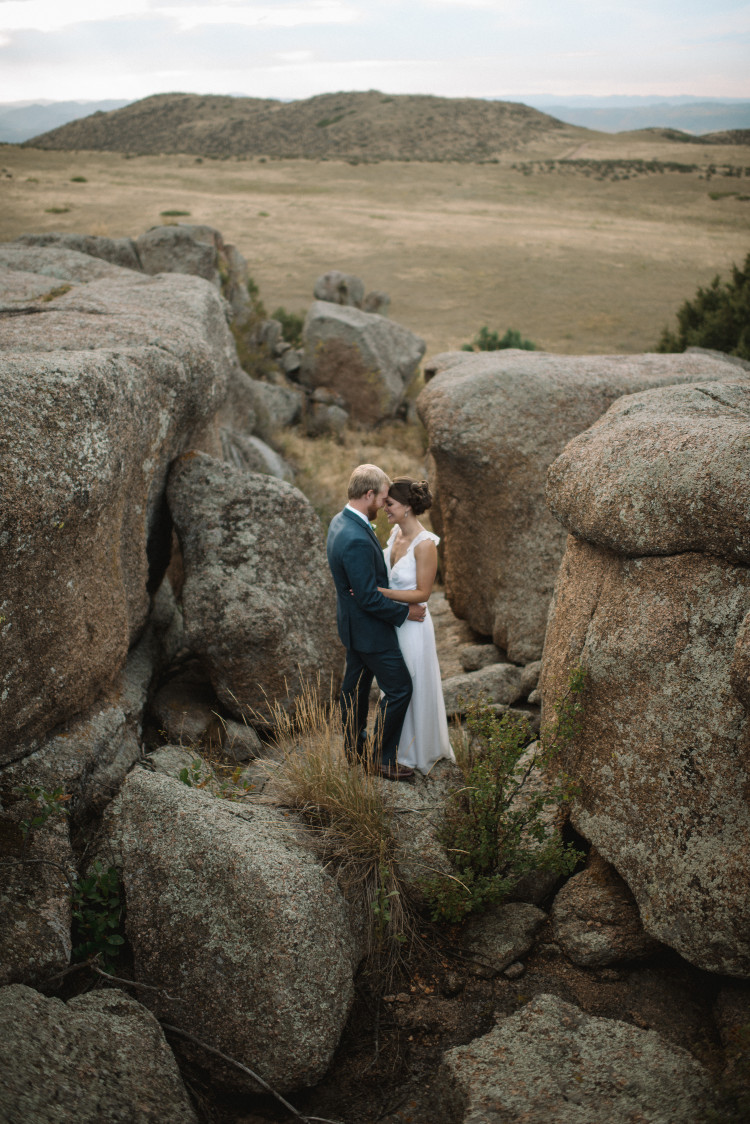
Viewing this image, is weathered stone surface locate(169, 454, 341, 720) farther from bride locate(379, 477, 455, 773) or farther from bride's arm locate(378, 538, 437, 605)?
bride's arm locate(378, 538, 437, 605)

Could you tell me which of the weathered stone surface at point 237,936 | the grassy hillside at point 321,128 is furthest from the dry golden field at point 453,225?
the weathered stone surface at point 237,936

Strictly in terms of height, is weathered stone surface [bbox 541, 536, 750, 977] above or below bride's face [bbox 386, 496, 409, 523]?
below

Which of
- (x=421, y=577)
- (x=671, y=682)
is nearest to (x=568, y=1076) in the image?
(x=671, y=682)

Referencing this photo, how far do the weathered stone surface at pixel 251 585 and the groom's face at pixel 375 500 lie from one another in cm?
129

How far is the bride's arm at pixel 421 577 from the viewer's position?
4750 mm

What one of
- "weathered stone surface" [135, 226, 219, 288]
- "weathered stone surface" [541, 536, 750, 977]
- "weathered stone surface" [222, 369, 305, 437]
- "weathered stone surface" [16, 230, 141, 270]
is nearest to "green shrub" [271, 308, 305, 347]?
"weathered stone surface" [222, 369, 305, 437]

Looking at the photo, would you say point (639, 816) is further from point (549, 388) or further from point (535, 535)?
point (549, 388)

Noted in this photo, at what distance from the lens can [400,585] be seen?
4.92 metres

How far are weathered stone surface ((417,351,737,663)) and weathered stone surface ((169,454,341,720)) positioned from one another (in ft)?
5.61

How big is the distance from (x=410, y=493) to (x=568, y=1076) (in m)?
3.10

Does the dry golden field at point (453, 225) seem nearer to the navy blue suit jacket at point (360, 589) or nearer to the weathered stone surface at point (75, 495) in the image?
the weathered stone surface at point (75, 495)

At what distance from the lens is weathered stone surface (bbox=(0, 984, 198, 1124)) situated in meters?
2.62

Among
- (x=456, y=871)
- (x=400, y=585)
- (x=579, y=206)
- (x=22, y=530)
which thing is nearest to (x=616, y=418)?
(x=400, y=585)

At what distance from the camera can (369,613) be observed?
4.61m
